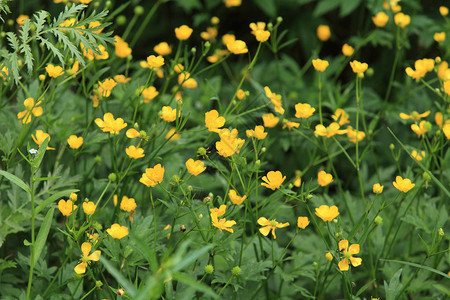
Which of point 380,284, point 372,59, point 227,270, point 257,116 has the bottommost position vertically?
point 372,59

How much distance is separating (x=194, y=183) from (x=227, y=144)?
648 mm

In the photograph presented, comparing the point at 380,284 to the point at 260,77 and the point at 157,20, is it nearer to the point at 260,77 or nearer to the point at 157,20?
the point at 260,77

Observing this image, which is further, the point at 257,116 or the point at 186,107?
the point at 186,107

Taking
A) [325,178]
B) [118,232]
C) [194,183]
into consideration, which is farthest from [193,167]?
[194,183]

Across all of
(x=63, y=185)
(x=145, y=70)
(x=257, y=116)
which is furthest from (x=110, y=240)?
(x=145, y=70)

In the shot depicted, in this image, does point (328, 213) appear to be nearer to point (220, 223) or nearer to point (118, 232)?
point (220, 223)

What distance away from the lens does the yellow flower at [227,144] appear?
4.25 ft

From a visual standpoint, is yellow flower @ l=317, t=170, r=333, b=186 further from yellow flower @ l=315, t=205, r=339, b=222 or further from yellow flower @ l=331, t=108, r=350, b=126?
yellow flower @ l=331, t=108, r=350, b=126

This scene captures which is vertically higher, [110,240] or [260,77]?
[110,240]

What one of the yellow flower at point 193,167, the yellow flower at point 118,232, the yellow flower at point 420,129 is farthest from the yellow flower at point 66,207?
the yellow flower at point 420,129

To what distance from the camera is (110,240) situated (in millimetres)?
1327

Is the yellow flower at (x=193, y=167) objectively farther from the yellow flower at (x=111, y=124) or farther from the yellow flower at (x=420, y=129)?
the yellow flower at (x=420, y=129)

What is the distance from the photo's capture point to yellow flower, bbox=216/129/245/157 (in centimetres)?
130

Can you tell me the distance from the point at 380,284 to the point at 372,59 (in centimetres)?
172
